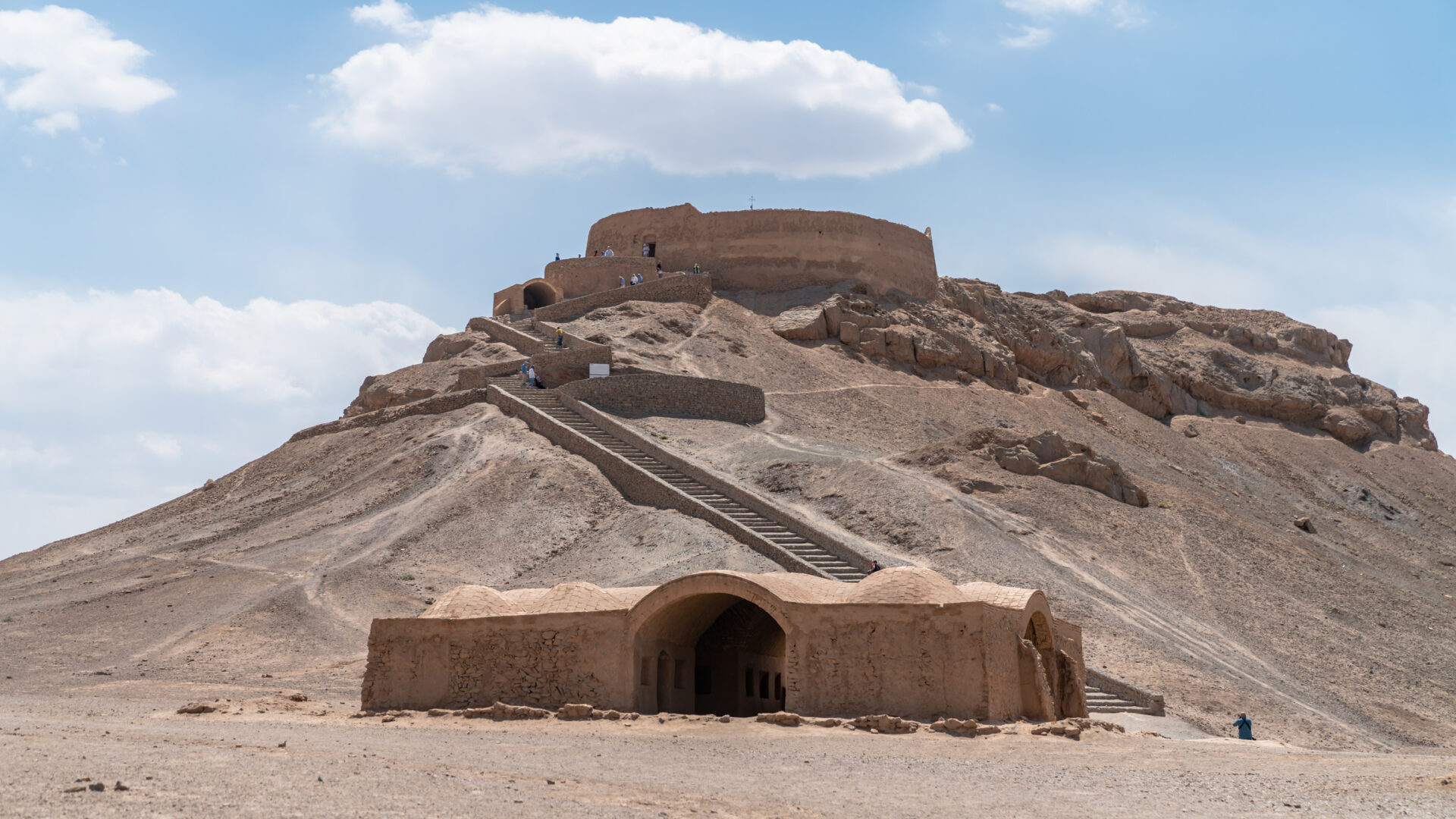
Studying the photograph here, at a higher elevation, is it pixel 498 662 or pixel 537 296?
pixel 537 296

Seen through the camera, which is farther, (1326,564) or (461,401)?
(461,401)

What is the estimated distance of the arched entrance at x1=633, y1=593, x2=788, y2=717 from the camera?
64.0ft

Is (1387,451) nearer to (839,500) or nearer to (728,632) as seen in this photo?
(839,500)

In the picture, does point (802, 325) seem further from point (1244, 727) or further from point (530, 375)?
point (1244, 727)

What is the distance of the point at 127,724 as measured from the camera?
51.7ft

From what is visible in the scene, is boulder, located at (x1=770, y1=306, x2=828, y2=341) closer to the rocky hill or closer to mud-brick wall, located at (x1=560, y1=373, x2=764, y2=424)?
the rocky hill

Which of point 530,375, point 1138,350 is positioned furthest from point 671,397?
point 1138,350

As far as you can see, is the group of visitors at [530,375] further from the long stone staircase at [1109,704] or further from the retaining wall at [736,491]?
the long stone staircase at [1109,704]

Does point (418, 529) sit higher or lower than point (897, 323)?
lower

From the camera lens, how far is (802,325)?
44844mm

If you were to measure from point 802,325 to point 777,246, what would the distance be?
14.3 ft

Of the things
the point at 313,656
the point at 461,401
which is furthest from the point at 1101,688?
the point at 461,401

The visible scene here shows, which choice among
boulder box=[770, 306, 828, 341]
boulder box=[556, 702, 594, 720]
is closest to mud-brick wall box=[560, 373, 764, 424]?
boulder box=[770, 306, 828, 341]

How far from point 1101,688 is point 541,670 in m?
9.35
